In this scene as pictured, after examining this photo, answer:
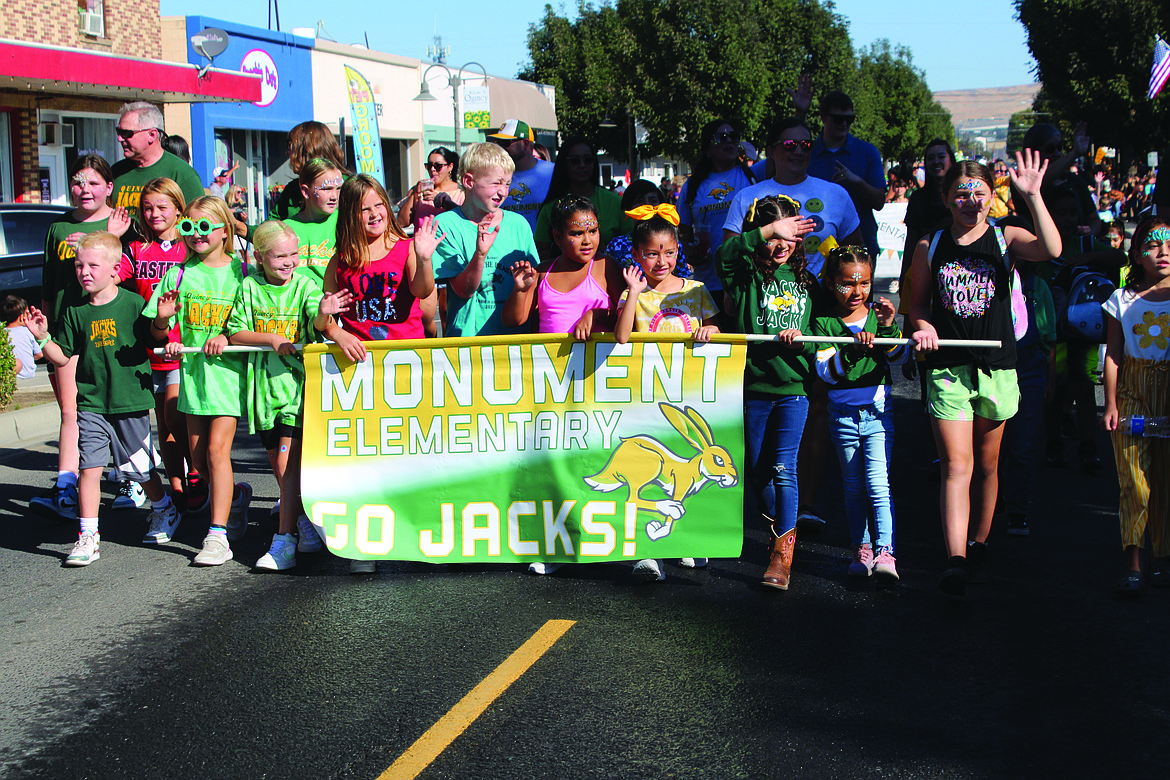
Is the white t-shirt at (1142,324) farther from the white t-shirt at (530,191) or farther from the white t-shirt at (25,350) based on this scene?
the white t-shirt at (25,350)

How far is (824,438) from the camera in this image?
20.0 feet

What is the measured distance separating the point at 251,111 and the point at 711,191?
24837 mm

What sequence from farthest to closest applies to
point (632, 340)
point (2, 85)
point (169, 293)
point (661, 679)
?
point (2, 85), point (169, 293), point (632, 340), point (661, 679)

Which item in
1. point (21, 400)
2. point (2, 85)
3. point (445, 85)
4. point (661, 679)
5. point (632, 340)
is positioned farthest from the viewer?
point (445, 85)

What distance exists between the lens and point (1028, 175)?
488 cm

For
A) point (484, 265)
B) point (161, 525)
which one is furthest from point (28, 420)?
point (484, 265)

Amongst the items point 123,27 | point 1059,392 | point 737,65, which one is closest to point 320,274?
point 1059,392

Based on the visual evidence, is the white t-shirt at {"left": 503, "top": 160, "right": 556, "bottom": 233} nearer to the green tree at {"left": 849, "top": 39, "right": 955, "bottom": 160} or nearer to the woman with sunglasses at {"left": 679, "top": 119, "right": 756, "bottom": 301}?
the woman with sunglasses at {"left": 679, "top": 119, "right": 756, "bottom": 301}

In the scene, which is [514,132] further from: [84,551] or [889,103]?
[889,103]

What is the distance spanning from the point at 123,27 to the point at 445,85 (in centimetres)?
1666

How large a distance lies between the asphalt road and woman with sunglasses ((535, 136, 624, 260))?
2.09 m

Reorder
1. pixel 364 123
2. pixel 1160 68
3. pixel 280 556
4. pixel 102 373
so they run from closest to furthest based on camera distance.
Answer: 1. pixel 280 556
2. pixel 102 373
3. pixel 364 123
4. pixel 1160 68

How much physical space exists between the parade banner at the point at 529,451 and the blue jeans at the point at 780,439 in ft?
0.41

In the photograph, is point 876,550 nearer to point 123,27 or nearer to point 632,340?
point 632,340
